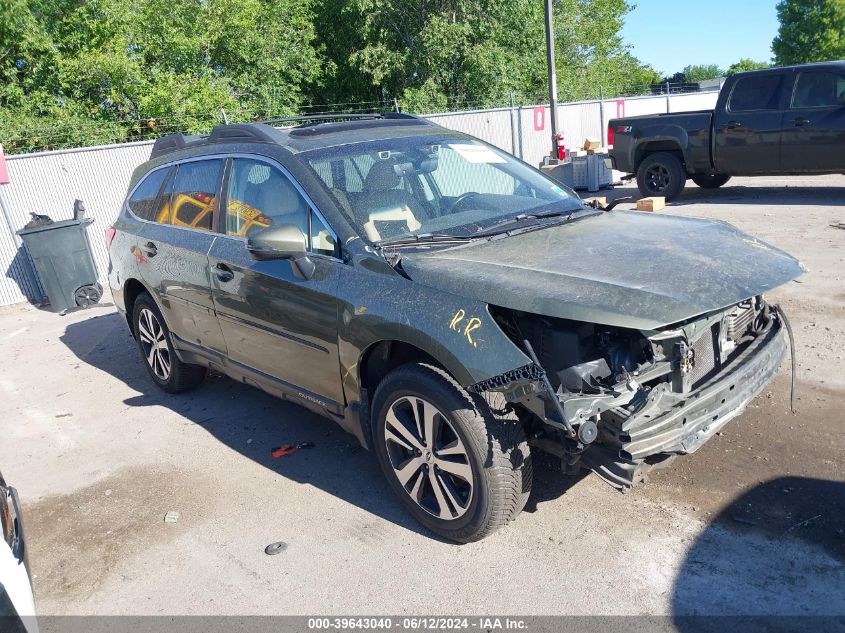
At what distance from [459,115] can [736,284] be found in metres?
13.8

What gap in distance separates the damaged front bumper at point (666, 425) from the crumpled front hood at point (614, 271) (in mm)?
432

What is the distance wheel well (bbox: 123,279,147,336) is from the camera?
19.3 feet

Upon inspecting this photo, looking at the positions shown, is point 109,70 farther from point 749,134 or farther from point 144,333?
point 749,134

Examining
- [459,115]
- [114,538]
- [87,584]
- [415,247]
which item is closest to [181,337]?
[114,538]

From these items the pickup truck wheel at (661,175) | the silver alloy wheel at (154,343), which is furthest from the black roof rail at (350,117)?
the pickup truck wheel at (661,175)

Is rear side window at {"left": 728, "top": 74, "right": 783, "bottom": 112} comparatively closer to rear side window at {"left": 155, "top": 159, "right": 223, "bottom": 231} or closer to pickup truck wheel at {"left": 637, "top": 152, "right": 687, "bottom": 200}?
pickup truck wheel at {"left": 637, "top": 152, "right": 687, "bottom": 200}

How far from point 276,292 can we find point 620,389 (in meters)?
2.00

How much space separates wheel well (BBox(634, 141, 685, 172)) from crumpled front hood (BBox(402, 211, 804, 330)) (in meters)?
8.90

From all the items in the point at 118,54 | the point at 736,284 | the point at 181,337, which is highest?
the point at 118,54

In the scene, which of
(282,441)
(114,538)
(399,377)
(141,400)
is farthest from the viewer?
(141,400)

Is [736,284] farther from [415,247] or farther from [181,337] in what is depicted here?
[181,337]

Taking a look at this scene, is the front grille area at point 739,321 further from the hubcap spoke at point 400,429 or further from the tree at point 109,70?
the tree at point 109,70

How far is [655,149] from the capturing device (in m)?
12.4

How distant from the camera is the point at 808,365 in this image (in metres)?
5.10
